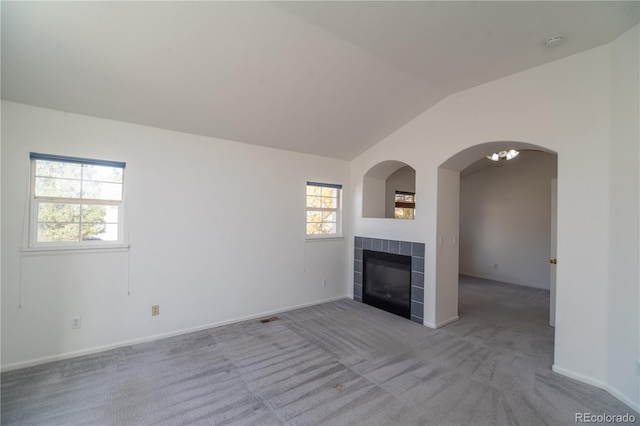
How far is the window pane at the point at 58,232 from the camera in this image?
2.85m

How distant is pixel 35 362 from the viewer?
2760mm

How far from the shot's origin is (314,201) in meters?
4.93

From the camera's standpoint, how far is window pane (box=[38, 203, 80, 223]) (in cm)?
286

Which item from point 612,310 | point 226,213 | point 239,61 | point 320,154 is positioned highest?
point 239,61

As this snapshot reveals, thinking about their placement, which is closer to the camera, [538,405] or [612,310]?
[538,405]

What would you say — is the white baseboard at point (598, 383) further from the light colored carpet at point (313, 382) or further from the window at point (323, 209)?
the window at point (323, 209)

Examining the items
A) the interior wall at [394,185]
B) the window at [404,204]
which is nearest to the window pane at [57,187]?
the interior wall at [394,185]

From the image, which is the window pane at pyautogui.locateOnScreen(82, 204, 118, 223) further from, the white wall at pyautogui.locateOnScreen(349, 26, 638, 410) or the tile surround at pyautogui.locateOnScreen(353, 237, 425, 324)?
the white wall at pyautogui.locateOnScreen(349, 26, 638, 410)

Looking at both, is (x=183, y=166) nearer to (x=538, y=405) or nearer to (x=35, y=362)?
(x=35, y=362)

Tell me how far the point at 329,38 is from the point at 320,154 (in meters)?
2.32

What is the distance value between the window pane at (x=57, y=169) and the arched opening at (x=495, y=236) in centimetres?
434

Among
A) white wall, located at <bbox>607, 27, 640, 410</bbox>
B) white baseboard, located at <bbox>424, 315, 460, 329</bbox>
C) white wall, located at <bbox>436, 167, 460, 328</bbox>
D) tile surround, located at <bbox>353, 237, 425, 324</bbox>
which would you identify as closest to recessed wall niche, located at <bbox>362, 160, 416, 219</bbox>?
tile surround, located at <bbox>353, 237, 425, 324</bbox>

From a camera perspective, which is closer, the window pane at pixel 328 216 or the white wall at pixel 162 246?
the white wall at pixel 162 246

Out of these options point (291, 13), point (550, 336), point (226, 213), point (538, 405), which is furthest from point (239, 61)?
point (550, 336)
